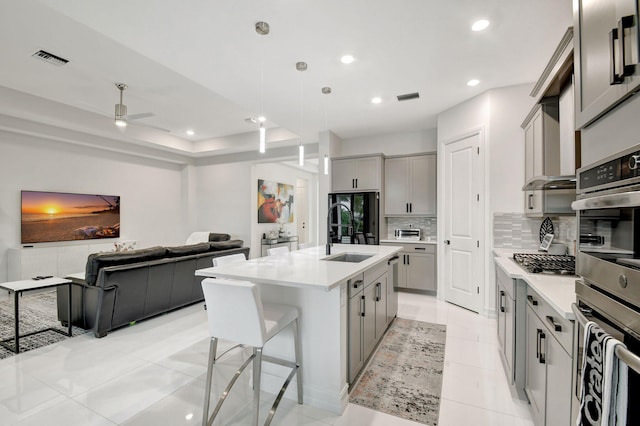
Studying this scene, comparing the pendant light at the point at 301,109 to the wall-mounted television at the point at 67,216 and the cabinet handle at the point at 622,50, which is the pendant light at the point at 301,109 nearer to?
the cabinet handle at the point at 622,50

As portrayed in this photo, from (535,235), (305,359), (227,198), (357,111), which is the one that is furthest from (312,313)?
(227,198)

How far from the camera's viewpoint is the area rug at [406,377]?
79.2 inches

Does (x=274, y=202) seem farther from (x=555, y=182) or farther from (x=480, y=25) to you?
(x=555, y=182)

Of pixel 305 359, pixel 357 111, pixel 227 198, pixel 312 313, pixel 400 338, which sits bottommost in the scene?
pixel 400 338

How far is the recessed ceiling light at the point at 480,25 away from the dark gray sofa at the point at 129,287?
4.19 m

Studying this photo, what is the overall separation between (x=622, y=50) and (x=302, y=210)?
9.41 meters

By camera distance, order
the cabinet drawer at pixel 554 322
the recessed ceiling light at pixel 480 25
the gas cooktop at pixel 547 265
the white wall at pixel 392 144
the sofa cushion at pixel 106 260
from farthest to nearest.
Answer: the white wall at pixel 392 144
the sofa cushion at pixel 106 260
the recessed ceiling light at pixel 480 25
the gas cooktop at pixel 547 265
the cabinet drawer at pixel 554 322

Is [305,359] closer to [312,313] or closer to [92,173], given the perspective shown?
[312,313]

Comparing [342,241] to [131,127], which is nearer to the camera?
[342,241]

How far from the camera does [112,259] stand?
3164mm

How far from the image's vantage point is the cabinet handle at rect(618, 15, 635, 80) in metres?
0.77

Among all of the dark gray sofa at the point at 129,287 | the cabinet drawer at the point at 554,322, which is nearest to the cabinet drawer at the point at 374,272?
the cabinet drawer at the point at 554,322

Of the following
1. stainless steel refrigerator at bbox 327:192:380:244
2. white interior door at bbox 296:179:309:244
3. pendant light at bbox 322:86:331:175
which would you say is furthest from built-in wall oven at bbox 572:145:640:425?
white interior door at bbox 296:179:309:244

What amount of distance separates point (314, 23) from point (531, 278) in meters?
2.58
